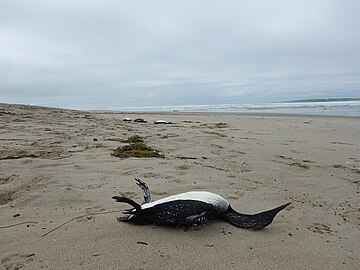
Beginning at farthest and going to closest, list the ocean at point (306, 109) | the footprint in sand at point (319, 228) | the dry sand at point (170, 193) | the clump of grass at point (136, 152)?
the ocean at point (306, 109) → the clump of grass at point (136, 152) → the footprint in sand at point (319, 228) → the dry sand at point (170, 193)

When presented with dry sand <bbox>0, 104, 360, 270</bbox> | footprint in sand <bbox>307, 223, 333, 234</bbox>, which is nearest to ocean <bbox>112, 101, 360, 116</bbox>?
dry sand <bbox>0, 104, 360, 270</bbox>

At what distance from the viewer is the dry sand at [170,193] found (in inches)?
83.7

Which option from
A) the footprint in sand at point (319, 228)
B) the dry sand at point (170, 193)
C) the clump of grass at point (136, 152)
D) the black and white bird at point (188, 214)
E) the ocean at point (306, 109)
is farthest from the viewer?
the ocean at point (306, 109)

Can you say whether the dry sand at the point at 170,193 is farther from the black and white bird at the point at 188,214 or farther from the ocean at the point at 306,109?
the ocean at the point at 306,109

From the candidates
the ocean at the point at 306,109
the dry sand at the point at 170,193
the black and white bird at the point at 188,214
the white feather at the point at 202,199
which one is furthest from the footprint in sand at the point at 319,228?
the ocean at the point at 306,109

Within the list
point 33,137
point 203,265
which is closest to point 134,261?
point 203,265

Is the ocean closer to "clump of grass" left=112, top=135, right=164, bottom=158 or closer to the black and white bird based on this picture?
"clump of grass" left=112, top=135, right=164, bottom=158

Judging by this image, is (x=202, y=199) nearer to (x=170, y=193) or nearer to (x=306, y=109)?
(x=170, y=193)

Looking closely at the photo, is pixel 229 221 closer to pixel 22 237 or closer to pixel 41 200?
pixel 22 237

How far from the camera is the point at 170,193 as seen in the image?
133 inches

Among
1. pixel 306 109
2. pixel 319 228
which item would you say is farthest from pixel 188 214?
pixel 306 109

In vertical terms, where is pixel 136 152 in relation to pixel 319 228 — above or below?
above

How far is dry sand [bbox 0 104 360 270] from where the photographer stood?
2.13 meters

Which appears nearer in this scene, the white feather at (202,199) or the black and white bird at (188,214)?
the black and white bird at (188,214)
